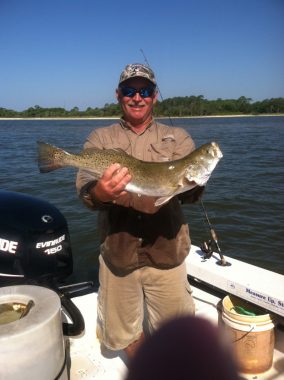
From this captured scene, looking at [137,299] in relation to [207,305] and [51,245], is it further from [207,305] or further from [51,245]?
[207,305]

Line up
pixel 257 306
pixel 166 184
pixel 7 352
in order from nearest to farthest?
pixel 7 352 → pixel 166 184 → pixel 257 306

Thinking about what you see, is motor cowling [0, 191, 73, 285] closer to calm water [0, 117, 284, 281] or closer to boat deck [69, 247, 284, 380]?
boat deck [69, 247, 284, 380]

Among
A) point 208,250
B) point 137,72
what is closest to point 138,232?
point 137,72

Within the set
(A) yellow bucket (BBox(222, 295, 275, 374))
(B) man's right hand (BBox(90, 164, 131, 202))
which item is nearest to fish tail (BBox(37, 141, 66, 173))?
(B) man's right hand (BBox(90, 164, 131, 202))

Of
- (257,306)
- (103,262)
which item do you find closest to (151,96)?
(103,262)

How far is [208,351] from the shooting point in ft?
9.74

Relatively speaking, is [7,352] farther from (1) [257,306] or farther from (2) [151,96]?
(1) [257,306]

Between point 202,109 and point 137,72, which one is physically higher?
point 137,72

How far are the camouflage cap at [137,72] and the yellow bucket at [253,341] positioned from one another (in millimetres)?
2315

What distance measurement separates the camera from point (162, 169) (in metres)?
3.28

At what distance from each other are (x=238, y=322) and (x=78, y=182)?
6.50 ft

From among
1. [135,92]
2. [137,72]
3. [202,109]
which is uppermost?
[137,72]

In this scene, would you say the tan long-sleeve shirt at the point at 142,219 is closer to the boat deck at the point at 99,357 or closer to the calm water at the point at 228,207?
the boat deck at the point at 99,357

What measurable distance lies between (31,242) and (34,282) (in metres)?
0.41
